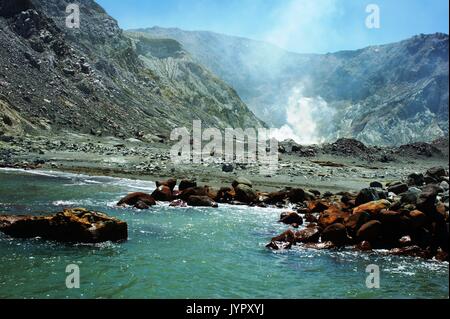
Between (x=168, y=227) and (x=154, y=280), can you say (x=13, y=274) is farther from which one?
(x=168, y=227)

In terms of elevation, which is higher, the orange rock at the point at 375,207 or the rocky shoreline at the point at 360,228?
the orange rock at the point at 375,207

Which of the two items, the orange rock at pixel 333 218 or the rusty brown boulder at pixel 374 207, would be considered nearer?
the rusty brown boulder at pixel 374 207

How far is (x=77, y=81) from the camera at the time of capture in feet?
353

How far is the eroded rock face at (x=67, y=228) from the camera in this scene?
20.1 m

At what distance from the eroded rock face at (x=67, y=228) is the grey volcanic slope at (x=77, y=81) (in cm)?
5480

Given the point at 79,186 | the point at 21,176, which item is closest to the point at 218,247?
the point at 79,186

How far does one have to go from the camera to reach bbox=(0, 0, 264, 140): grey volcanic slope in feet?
290

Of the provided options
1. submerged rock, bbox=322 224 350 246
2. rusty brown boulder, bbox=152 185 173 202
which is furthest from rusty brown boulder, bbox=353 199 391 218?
rusty brown boulder, bbox=152 185 173 202

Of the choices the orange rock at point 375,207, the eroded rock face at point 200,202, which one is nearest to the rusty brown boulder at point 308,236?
the orange rock at point 375,207

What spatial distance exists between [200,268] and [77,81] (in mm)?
99020

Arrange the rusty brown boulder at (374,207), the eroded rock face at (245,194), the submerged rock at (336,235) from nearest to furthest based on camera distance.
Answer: the submerged rock at (336,235) → the rusty brown boulder at (374,207) → the eroded rock face at (245,194)

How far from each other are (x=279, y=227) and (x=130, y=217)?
28.9 feet

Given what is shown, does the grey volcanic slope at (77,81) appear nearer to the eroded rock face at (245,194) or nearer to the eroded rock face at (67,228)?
the eroded rock face at (245,194)

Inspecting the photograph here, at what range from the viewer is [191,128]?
444ft
